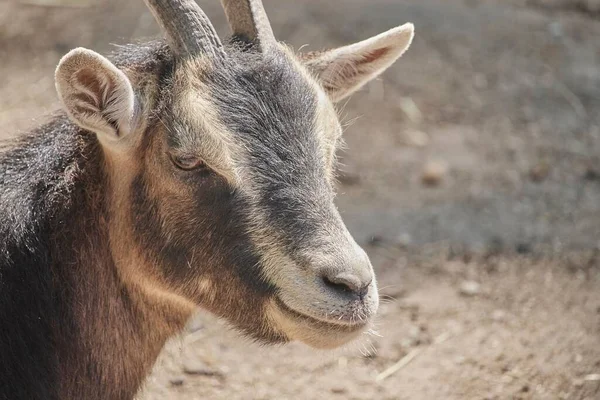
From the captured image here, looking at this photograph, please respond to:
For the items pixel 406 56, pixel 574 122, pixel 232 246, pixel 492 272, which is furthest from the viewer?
pixel 406 56

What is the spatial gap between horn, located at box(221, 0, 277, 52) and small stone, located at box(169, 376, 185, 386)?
2.96m

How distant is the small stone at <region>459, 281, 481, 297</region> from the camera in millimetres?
8281

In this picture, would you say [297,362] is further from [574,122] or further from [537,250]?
[574,122]

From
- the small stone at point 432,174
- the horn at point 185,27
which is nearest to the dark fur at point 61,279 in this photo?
the horn at point 185,27

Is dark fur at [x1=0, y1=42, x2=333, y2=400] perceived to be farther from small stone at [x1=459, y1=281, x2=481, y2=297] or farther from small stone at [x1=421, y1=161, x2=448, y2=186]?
small stone at [x1=421, y1=161, x2=448, y2=186]

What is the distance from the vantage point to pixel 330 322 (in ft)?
15.9

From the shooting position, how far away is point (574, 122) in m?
11.0

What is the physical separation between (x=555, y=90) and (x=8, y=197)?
26.7 ft

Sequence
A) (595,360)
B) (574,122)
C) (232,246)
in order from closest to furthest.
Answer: (232,246) → (595,360) → (574,122)

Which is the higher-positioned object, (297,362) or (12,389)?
(12,389)

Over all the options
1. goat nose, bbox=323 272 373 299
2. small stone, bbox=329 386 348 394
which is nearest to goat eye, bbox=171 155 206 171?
goat nose, bbox=323 272 373 299

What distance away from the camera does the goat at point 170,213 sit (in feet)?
16.2

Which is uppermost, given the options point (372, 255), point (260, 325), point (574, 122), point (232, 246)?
point (232, 246)

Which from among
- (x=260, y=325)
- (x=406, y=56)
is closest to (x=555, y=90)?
(x=406, y=56)
